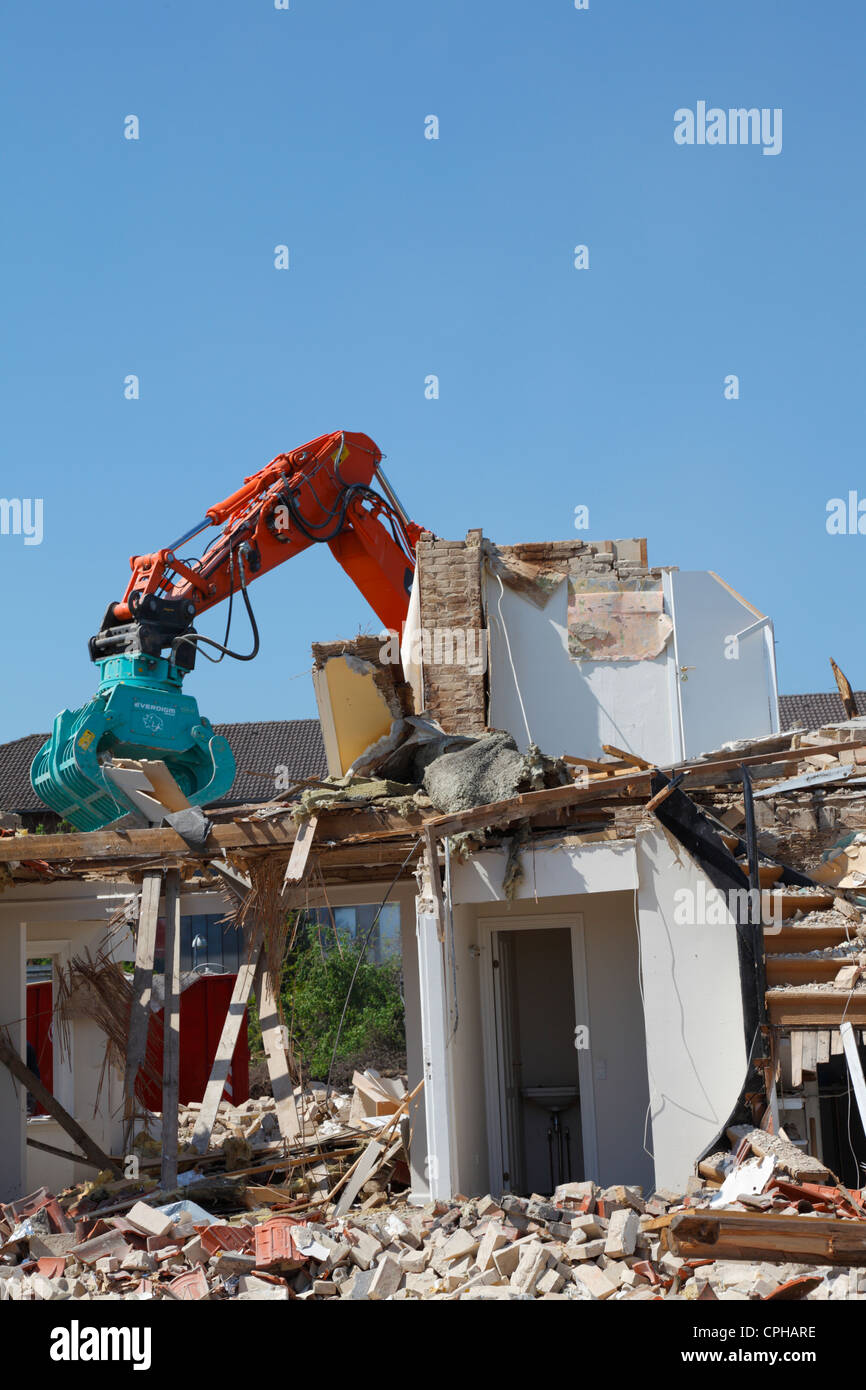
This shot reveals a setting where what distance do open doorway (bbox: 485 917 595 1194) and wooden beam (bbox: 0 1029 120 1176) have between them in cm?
368

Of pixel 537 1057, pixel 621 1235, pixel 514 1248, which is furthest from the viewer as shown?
pixel 537 1057

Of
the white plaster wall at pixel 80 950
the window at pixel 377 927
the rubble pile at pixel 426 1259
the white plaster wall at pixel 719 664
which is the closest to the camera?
the rubble pile at pixel 426 1259

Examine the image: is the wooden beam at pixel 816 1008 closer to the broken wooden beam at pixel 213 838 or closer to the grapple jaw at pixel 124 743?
the broken wooden beam at pixel 213 838

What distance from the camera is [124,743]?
11.0 meters

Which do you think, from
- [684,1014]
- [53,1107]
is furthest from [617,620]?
[53,1107]

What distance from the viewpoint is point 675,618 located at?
13.4 metres

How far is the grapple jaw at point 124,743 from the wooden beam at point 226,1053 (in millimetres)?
1648

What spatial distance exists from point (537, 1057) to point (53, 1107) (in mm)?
4741

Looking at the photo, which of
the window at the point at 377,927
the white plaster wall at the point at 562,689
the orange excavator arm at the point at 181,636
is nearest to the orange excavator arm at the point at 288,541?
the orange excavator arm at the point at 181,636

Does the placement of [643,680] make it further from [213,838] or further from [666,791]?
[213,838]

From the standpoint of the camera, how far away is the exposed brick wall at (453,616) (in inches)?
518
